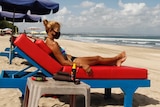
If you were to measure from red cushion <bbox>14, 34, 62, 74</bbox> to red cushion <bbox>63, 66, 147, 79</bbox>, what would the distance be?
0.22 m

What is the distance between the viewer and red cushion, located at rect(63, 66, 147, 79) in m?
4.93

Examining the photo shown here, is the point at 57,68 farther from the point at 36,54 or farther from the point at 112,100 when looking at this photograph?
the point at 112,100

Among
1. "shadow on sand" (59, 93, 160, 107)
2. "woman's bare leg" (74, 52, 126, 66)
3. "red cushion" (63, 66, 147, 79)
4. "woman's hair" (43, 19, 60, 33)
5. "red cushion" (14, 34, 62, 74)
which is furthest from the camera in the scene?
"shadow on sand" (59, 93, 160, 107)

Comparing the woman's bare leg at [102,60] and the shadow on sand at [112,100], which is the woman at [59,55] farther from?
the shadow on sand at [112,100]

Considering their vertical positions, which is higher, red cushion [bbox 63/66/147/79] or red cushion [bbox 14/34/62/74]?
red cushion [bbox 14/34/62/74]

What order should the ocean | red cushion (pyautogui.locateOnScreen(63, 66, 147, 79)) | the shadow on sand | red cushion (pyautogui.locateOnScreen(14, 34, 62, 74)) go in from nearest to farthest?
red cushion (pyautogui.locateOnScreen(14, 34, 62, 74)) → red cushion (pyautogui.locateOnScreen(63, 66, 147, 79)) → the shadow on sand → the ocean

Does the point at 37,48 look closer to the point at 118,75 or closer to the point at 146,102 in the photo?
the point at 118,75

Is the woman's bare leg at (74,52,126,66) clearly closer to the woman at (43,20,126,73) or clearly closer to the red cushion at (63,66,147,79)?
the woman at (43,20,126,73)

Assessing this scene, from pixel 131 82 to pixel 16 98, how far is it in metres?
2.29

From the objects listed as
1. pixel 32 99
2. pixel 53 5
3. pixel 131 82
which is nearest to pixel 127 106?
pixel 131 82

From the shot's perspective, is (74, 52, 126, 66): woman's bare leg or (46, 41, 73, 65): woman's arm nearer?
(46, 41, 73, 65): woman's arm

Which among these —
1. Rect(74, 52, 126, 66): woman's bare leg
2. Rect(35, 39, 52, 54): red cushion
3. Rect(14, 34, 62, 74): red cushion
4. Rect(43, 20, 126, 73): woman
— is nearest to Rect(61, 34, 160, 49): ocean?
Rect(74, 52, 126, 66): woman's bare leg

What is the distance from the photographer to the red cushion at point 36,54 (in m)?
4.65

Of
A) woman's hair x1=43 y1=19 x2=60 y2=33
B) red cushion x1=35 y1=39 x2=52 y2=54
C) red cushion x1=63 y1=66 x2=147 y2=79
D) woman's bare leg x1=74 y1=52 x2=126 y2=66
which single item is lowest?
red cushion x1=63 y1=66 x2=147 y2=79
